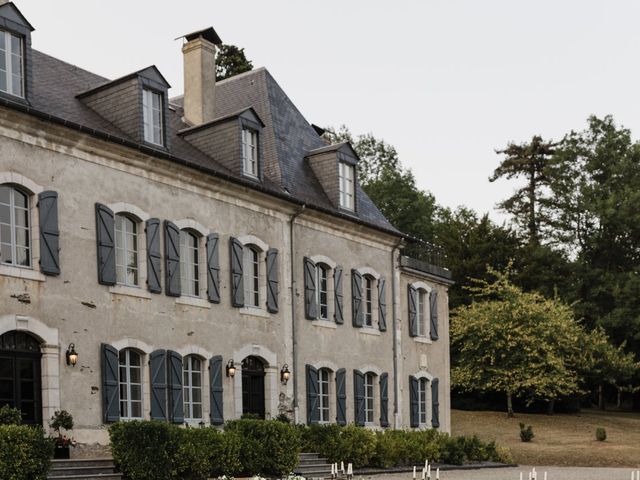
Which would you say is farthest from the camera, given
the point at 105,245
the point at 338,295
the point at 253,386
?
the point at 338,295

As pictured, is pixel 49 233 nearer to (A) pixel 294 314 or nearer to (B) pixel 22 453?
(B) pixel 22 453

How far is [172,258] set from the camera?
69.9 feet

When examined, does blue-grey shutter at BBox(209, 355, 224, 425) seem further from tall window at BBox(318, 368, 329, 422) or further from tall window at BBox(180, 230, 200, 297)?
tall window at BBox(318, 368, 329, 422)

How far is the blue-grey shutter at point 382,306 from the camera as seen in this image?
96.0 ft

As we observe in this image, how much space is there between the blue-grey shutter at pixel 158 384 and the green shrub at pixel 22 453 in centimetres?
503

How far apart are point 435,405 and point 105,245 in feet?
50.7

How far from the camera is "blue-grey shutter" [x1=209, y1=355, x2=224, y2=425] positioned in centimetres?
2223

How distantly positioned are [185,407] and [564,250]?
37215 mm

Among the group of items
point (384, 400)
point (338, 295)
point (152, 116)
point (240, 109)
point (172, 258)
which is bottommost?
point (384, 400)

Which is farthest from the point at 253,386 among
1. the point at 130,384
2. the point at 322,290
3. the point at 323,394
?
the point at 130,384

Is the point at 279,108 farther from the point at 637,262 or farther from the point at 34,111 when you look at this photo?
the point at 637,262

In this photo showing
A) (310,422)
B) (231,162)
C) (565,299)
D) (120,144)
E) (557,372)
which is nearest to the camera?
(120,144)

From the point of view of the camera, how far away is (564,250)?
55.1m

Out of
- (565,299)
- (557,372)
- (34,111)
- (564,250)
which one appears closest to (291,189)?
(34,111)
